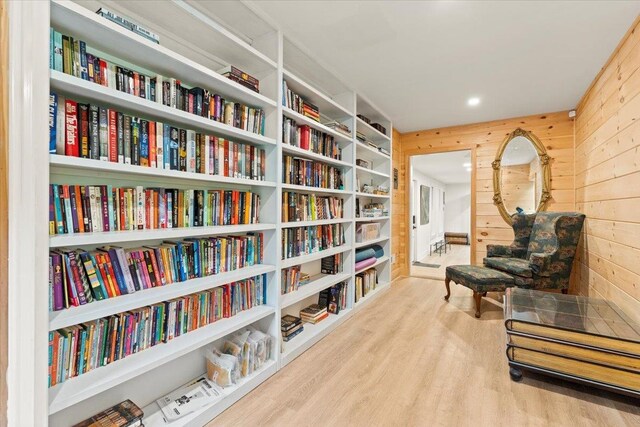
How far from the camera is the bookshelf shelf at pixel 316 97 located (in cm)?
207

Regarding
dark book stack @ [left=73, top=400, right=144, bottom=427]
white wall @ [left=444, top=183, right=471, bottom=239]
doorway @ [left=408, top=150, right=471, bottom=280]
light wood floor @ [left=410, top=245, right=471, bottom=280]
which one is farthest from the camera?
white wall @ [left=444, top=183, right=471, bottom=239]

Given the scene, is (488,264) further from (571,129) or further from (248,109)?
(248,109)

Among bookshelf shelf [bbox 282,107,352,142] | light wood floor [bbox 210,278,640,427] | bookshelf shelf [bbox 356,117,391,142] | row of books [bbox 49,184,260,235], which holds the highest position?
bookshelf shelf [bbox 356,117,391,142]

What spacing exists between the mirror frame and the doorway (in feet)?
2.51

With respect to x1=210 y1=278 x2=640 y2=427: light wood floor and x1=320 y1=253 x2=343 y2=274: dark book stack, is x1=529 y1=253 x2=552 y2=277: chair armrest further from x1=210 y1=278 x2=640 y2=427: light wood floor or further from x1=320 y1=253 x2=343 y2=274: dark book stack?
x1=320 y1=253 x2=343 y2=274: dark book stack

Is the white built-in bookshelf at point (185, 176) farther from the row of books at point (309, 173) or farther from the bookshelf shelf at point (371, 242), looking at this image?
the bookshelf shelf at point (371, 242)

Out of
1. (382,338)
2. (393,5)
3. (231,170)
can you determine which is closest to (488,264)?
(382,338)

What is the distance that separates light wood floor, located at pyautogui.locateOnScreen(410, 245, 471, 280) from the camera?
471 centimetres

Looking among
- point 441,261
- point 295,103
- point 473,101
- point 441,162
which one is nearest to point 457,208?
point 441,261

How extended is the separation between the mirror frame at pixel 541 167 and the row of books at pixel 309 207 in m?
2.41

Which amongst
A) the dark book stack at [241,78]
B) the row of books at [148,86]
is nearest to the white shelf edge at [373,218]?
the row of books at [148,86]

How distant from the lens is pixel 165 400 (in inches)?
57.0

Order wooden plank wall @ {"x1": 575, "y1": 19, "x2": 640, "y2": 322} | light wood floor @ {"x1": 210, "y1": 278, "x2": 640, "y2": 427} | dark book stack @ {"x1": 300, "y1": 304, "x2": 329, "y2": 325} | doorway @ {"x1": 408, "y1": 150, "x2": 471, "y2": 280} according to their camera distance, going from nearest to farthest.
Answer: light wood floor @ {"x1": 210, "y1": 278, "x2": 640, "y2": 427}
wooden plank wall @ {"x1": 575, "y1": 19, "x2": 640, "y2": 322}
dark book stack @ {"x1": 300, "y1": 304, "x2": 329, "y2": 325}
doorway @ {"x1": 408, "y1": 150, "x2": 471, "y2": 280}

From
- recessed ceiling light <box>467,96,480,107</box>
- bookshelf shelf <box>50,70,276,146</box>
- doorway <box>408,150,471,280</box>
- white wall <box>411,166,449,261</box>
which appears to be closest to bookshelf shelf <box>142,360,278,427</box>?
bookshelf shelf <box>50,70,276,146</box>
